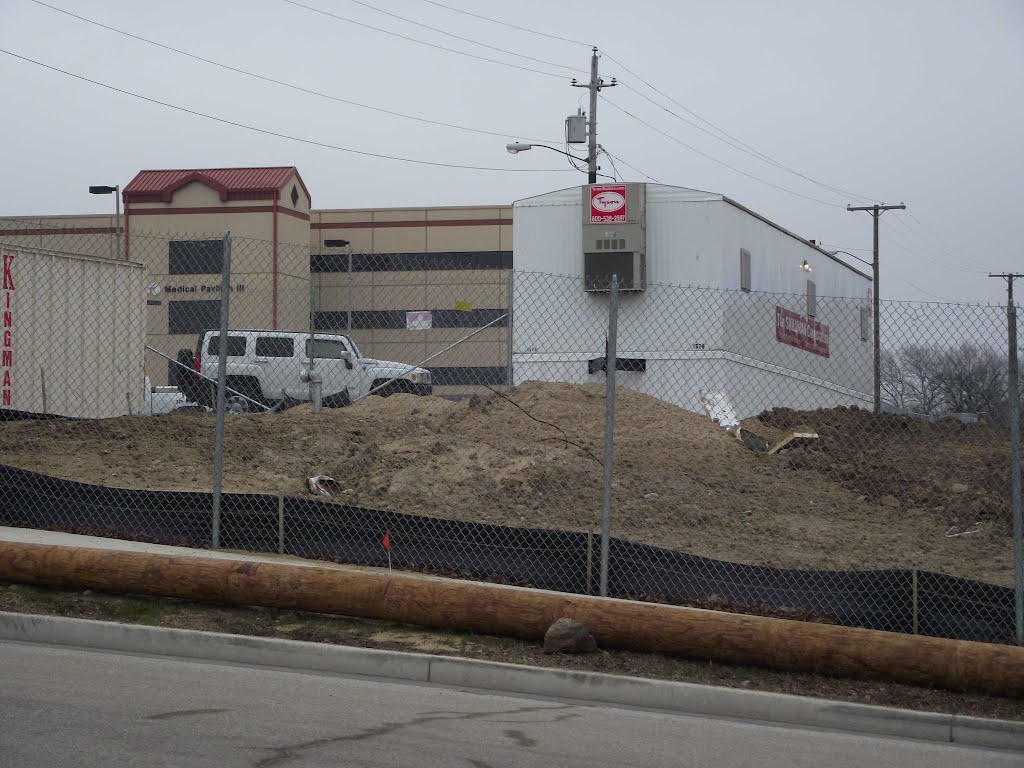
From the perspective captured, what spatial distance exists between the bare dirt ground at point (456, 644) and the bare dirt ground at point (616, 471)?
13.3ft

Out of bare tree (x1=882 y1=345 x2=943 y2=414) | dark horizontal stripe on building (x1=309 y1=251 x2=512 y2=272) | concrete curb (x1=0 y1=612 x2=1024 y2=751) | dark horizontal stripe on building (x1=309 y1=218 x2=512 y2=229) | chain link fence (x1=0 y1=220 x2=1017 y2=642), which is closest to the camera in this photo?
concrete curb (x1=0 y1=612 x2=1024 y2=751)

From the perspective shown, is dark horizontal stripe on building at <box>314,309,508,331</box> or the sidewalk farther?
dark horizontal stripe on building at <box>314,309,508,331</box>

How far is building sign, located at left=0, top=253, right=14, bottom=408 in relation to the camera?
13.6 meters

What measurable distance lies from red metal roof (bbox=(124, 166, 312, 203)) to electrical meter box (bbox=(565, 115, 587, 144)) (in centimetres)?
1643

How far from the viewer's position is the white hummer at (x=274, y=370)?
19.6m

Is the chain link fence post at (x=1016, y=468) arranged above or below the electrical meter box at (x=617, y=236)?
below

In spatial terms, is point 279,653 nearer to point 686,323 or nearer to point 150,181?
point 686,323

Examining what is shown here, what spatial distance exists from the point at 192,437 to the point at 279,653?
22.8ft

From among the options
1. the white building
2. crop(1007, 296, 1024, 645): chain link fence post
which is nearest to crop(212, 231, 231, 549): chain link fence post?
crop(1007, 296, 1024, 645): chain link fence post

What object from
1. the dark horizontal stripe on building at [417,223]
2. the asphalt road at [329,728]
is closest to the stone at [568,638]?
the asphalt road at [329,728]

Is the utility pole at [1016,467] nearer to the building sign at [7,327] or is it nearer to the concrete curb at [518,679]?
the concrete curb at [518,679]

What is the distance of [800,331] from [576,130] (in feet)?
45.6

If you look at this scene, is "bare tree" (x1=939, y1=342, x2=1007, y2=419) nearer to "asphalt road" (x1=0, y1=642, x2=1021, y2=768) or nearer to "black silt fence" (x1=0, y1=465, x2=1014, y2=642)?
"black silt fence" (x1=0, y1=465, x2=1014, y2=642)

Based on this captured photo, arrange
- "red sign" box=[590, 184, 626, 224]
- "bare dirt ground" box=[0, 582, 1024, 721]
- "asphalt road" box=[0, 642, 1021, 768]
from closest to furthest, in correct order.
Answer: "asphalt road" box=[0, 642, 1021, 768]
"bare dirt ground" box=[0, 582, 1024, 721]
"red sign" box=[590, 184, 626, 224]
